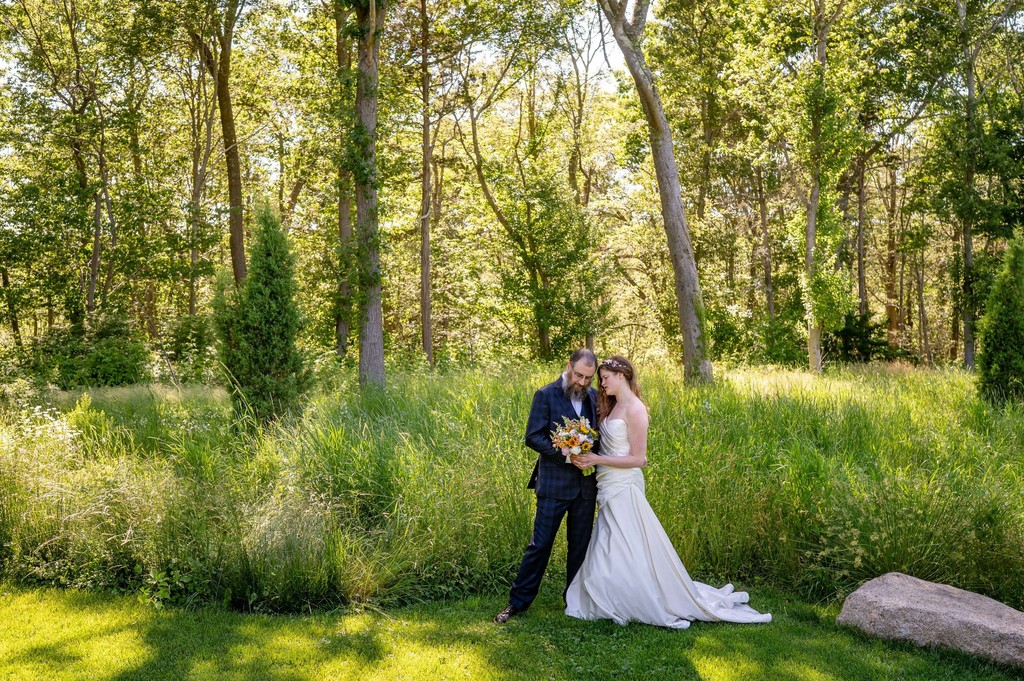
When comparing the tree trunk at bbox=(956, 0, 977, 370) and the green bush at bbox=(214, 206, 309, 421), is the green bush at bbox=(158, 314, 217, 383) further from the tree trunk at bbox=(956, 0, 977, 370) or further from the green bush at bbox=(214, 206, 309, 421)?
the tree trunk at bbox=(956, 0, 977, 370)

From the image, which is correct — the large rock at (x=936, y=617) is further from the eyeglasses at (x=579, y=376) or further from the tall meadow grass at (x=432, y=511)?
the eyeglasses at (x=579, y=376)

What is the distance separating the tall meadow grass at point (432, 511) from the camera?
5.79 meters

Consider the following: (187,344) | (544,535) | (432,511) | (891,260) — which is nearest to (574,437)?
(544,535)

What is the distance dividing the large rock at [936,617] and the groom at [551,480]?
79.6 inches

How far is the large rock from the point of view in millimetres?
4633

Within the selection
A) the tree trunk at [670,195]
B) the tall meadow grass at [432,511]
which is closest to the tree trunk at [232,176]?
the tree trunk at [670,195]

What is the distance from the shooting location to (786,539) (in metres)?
6.30

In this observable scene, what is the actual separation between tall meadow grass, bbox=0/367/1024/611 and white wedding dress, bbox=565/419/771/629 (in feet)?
2.88

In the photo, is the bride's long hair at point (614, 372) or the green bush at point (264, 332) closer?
the bride's long hair at point (614, 372)

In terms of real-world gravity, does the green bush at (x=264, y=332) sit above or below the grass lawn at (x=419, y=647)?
above

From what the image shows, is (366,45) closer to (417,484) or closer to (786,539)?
(417,484)

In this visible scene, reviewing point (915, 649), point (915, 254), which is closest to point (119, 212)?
point (915, 649)

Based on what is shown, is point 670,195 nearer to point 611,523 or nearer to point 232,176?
point 611,523

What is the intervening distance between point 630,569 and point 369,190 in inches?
391
